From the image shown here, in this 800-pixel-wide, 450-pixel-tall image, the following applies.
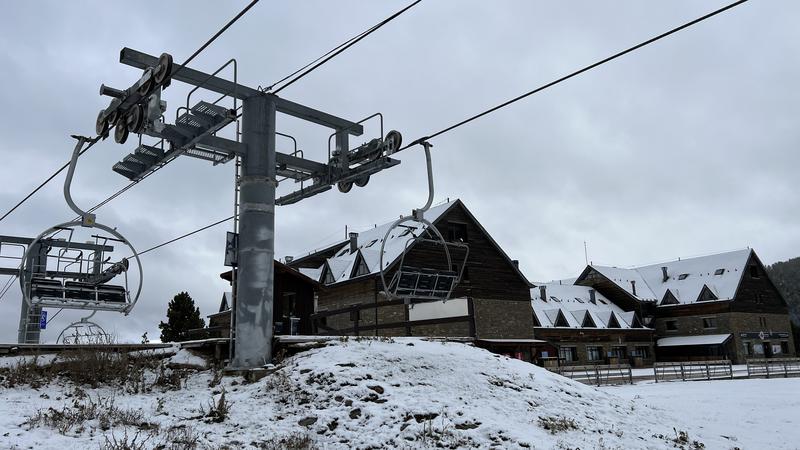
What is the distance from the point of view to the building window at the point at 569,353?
56750 millimetres

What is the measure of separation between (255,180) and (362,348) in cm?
432

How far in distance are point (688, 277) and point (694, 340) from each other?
8219 mm

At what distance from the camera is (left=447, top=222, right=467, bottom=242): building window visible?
44.2 m

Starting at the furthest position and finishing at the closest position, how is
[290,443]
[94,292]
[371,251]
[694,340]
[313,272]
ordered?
[694,340]
[313,272]
[371,251]
[94,292]
[290,443]

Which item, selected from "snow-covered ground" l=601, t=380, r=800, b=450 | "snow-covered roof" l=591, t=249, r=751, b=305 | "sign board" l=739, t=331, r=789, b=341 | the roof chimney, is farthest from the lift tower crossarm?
"snow-covered roof" l=591, t=249, r=751, b=305

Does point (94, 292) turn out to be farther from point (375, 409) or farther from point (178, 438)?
point (375, 409)

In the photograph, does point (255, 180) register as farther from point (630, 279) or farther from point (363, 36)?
point (630, 279)

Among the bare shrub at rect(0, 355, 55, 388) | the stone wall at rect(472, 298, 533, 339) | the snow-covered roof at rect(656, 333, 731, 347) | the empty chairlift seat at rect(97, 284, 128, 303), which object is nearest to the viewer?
the bare shrub at rect(0, 355, 55, 388)

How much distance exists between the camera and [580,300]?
6512 cm

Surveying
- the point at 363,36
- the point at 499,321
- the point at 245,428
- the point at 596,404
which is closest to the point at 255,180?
the point at 363,36

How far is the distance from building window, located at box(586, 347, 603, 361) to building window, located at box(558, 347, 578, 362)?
5.33 ft

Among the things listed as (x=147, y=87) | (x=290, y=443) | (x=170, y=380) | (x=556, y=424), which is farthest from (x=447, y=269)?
(x=290, y=443)

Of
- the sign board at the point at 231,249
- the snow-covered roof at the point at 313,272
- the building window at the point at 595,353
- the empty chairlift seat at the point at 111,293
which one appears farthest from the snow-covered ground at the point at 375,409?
the building window at the point at 595,353

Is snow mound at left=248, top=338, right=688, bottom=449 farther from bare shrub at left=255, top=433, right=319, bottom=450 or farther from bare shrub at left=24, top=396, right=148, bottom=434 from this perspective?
bare shrub at left=24, top=396, right=148, bottom=434
